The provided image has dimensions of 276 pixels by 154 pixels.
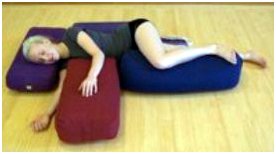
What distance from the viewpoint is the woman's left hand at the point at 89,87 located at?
1991mm

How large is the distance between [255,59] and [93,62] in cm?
107

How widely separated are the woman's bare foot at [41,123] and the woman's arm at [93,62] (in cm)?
25

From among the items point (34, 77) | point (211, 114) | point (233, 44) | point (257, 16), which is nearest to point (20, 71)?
point (34, 77)

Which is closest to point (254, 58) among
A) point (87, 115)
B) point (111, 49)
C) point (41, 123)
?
point (111, 49)

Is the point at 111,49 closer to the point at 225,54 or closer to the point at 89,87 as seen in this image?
the point at 89,87

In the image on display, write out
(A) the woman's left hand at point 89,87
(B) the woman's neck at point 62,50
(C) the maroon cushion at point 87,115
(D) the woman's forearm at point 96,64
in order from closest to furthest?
(C) the maroon cushion at point 87,115 < (A) the woman's left hand at point 89,87 < (D) the woman's forearm at point 96,64 < (B) the woman's neck at point 62,50

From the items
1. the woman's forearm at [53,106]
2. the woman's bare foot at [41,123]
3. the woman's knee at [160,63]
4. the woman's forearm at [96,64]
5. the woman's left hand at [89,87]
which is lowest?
the woman's bare foot at [41,123]

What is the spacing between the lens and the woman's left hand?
1.99 meters

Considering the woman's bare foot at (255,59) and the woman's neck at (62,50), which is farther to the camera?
the woman's bare foot at (255,59)

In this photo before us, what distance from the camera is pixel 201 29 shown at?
3.25 meters

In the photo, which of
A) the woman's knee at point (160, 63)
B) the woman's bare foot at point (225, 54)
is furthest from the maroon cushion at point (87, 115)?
the woman's bare foot at point (225, 54)

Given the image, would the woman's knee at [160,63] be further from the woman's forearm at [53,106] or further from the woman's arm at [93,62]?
the woman's forearm at [53,106]

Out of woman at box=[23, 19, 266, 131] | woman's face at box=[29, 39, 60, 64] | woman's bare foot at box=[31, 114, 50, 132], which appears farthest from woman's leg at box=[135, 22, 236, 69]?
woman's bare foot at box=[31, 114, 50, 132]

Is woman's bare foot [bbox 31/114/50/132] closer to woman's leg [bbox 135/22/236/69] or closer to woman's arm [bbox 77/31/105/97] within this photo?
woman's arm [bbox 77/31/105/97]
